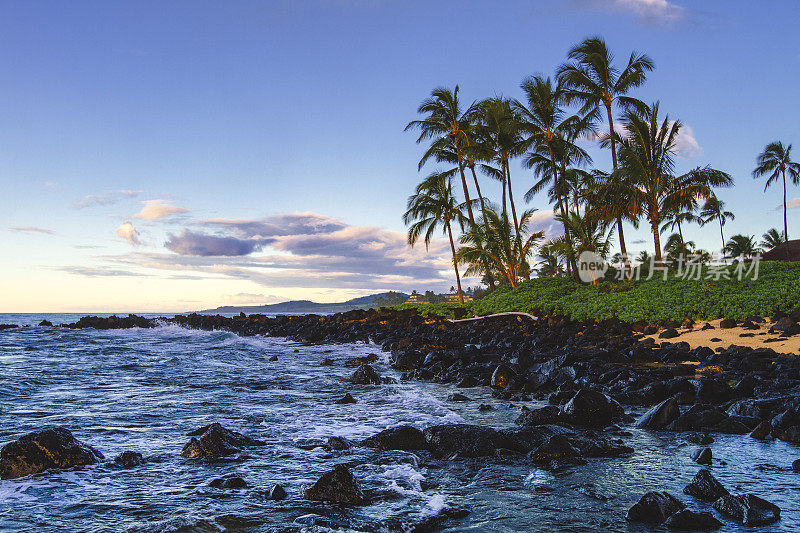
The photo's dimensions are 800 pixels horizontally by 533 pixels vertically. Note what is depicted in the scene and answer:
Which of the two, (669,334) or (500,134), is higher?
(500,134)

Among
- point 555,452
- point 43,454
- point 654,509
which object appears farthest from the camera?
point 43,454

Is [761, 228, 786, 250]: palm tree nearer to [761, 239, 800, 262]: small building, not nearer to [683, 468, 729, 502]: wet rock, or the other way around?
[761, 239, 800, 262]: small building

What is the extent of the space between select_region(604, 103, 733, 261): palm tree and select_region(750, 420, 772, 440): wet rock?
20.3 metres

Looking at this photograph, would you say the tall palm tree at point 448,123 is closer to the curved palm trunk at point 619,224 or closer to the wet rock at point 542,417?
the curved palm trunk at point 619,224

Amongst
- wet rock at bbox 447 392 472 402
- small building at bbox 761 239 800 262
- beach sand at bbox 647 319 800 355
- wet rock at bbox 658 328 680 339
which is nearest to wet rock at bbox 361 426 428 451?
wet rock at bbox 447 392 472 402

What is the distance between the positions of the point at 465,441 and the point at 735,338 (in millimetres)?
10500

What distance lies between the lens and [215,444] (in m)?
5.41

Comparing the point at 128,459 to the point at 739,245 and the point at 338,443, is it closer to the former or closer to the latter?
the point at 338,443

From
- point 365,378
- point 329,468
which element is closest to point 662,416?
point 329,468

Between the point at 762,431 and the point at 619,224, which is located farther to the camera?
the point at 619,224

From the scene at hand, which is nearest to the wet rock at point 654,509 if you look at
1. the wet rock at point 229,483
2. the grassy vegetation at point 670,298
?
the wet rock at point 229,483

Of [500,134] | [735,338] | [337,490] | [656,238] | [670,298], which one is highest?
[500,134]

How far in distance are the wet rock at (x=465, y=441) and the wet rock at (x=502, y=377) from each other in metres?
Answer: 4.09

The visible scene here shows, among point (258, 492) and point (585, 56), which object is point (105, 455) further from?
point (585, 56)
